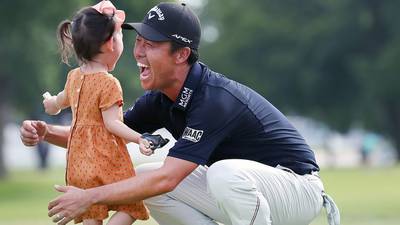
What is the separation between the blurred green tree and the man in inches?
1447

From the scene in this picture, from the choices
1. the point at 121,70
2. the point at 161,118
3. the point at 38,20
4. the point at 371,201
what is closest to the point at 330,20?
the point at 121,70

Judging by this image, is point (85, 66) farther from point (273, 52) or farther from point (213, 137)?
point (273, 52)

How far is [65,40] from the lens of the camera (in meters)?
7.00

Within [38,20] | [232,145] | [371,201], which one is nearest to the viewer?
[232,145]

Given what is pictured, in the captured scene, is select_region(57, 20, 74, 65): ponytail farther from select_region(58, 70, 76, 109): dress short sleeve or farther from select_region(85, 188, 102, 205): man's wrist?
select_region(85, 188, 102, 205): man's wrist

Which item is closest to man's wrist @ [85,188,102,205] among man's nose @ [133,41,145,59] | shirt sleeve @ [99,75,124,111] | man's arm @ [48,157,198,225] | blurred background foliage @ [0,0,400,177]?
man's arm @ [48,157,198,225]

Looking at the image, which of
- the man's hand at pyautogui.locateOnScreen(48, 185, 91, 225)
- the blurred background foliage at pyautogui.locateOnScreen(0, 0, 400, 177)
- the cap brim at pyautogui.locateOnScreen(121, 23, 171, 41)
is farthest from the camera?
the blurred background foliage at pyautogui.locateOnScreen(0, 0, 400, 177)

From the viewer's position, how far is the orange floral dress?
22.1ft

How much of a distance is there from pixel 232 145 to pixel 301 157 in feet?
1.53

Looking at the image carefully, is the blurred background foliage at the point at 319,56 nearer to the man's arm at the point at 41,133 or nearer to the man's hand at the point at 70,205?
the man's arm at the point at 41,133

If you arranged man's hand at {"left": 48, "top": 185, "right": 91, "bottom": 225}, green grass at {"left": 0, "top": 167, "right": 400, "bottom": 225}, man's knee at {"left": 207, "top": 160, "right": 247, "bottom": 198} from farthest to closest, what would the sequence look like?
green grass at {"left": 0, "top": 167, "right": 400, "bottom": 225} < man's knee at {"left": 207, "top": 160, "right": 247, "bottom": 198} < man's hand at {"left": 48, "top": 185, "right": 91, "bottom": 225}

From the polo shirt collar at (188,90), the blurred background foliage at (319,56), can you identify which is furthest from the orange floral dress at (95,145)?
the blurred background foliage at (319,56)

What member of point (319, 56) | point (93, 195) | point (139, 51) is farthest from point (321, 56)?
point (93, 195)

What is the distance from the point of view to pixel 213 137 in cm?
656
